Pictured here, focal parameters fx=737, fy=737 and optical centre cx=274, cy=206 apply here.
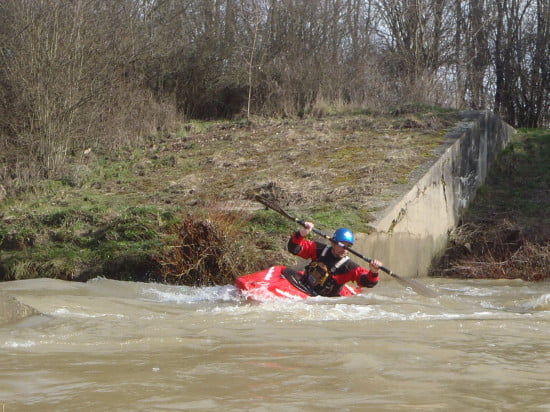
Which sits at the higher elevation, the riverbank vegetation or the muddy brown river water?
the riverbank vegetation

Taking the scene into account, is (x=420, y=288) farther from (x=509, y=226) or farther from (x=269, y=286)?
(x=509, y=226)

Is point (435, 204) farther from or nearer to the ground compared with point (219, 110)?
nearer to the ground

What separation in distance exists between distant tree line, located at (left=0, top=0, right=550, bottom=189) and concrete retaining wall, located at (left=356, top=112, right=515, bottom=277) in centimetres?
327

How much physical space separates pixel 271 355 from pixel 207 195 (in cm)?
920

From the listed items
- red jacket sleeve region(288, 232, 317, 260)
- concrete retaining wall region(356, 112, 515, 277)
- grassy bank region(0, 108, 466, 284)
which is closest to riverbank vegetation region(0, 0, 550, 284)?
grassy bank region(0, 108, 466, 284)

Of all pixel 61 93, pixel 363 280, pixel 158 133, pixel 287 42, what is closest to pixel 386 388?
pixel 363 280

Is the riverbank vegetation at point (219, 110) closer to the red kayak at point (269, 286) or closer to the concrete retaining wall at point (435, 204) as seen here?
the concrete retaining wall at point (435, 204)

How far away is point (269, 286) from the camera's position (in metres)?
8.80

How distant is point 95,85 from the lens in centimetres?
1850

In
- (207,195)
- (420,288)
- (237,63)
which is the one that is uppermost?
(237,63)

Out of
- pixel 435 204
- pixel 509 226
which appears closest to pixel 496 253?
pixel 509 226

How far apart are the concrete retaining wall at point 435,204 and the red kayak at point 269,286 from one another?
9.59ft

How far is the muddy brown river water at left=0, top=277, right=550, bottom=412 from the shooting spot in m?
4.15

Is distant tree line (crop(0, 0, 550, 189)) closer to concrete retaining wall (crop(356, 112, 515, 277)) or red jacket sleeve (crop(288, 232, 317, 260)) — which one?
concrete retaining wall (crop(356, 112, 515, 277))
